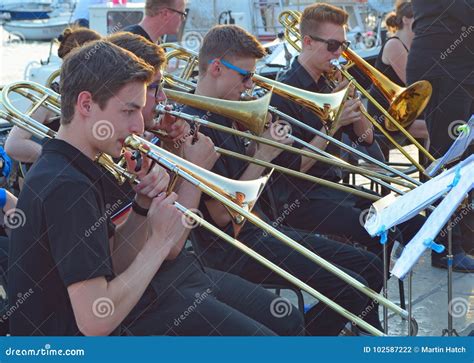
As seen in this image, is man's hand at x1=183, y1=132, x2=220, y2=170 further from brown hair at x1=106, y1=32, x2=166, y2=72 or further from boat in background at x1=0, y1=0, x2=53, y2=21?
boat in background at x1=0, y1=0, x2=53, y2=21

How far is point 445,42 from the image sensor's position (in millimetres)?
5219

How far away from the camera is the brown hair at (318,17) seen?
4750 mm

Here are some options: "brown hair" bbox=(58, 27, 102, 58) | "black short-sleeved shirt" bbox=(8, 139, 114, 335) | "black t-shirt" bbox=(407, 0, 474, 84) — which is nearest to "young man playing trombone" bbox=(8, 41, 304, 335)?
"black short-sleeved shirt" bbox=(8, 139, 114, 335)

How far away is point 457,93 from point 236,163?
74.2 inches

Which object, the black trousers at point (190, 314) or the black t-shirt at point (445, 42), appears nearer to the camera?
the black trousers at point (190, 314)

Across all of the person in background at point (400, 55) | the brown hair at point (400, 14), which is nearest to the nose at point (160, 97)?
the person in background at point (400, 55)

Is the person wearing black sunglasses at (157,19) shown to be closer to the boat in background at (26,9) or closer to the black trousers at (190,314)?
the black trousers at (190,314)

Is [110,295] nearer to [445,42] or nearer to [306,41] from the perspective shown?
[306,41]

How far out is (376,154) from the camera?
536 centimetres

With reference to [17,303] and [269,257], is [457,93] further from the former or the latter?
[17,303]

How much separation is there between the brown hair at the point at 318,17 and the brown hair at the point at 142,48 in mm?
1567

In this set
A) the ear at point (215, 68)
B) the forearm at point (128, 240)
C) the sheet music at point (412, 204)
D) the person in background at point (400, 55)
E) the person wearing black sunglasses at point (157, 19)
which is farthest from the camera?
the person in background at point (400, 55)

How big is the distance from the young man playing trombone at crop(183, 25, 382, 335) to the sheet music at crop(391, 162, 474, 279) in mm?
1110

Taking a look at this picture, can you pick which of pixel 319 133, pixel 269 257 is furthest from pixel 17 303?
pixel 319 133
